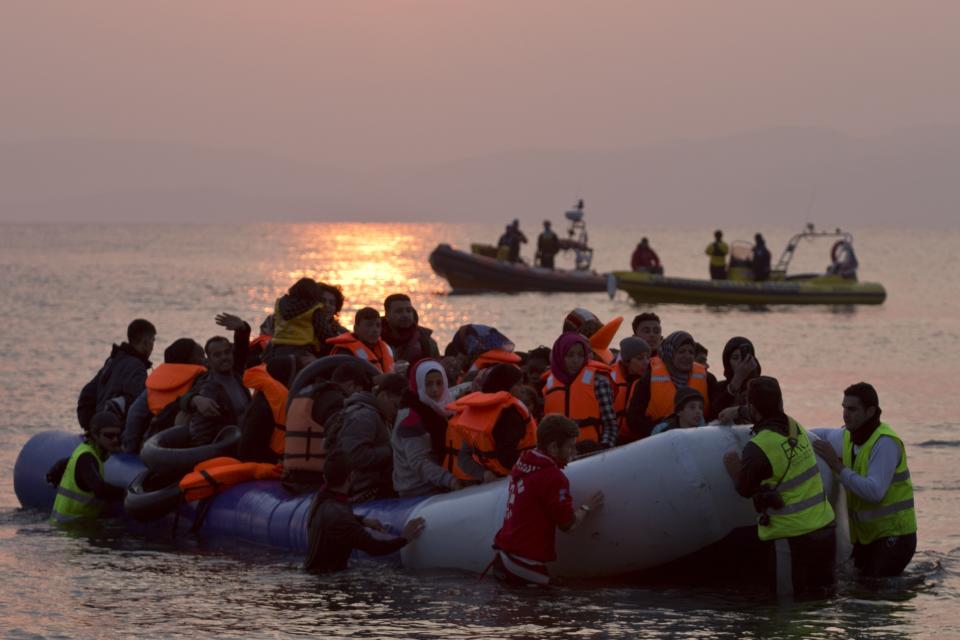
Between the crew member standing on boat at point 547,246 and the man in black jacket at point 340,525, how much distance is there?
33597mm

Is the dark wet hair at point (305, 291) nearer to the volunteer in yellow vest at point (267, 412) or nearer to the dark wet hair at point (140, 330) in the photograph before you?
the volunteer in yellow vest at point (267, 412)

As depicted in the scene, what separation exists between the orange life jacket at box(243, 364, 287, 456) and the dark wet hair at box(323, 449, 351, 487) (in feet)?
4.53

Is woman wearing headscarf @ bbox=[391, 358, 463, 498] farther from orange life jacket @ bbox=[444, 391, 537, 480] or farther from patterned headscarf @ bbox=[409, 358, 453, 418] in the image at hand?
orange life jacket @ bbox=[444, 391, 537, 480]

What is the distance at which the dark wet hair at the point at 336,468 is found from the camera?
368 inches

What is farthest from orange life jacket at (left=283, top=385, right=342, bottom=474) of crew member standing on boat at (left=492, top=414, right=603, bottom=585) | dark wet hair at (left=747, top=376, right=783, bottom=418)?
dark wet hair at (left=747, top=376, right=783, bottom=418)

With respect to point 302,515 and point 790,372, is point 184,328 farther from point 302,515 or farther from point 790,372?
point 302,515

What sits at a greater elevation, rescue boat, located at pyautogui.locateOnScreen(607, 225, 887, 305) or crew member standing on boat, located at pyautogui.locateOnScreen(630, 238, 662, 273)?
crew member standing on boat, located at pyautogui.locateOnScreen(630, 238, 662, 273)

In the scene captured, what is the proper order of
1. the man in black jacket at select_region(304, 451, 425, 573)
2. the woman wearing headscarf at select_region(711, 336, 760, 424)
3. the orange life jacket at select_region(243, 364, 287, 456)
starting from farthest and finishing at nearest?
the orange life jacket at select_region(243, 364, 287, 456) < the woman wearing headscarf at select_region(711, 336, 760, 424) < the man in black jacket at select_region(304, 451, 425, 573)

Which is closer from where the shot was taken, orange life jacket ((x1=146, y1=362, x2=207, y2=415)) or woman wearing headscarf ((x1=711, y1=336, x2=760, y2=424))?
woman wearing headscarf ((x1=711, y1=336, x2=760, y2=424))

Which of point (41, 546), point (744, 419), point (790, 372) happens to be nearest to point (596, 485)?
point (744, 419)

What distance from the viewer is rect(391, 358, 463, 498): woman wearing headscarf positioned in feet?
32.3

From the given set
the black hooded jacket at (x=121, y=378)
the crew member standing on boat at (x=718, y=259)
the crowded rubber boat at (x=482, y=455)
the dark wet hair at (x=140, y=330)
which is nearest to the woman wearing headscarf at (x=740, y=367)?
the crowded rubber boat at (x=482, y=455)

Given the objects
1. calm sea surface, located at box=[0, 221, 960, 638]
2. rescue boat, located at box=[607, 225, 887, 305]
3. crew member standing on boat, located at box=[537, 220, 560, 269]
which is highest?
crew member standing on boat, located at box=[537, 220, 560, 269]

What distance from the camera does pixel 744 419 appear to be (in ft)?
31.2
